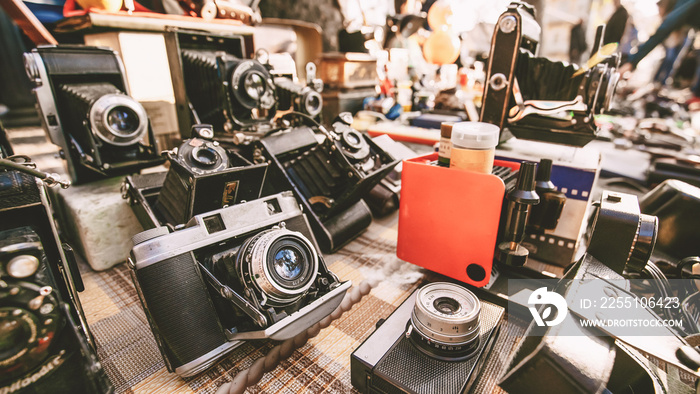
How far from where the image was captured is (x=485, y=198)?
109 cm

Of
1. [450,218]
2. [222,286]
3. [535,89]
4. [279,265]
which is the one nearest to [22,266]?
[222,286]

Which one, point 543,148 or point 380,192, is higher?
point 543,148

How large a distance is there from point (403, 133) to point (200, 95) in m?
1.39

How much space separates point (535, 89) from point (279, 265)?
1.60 m

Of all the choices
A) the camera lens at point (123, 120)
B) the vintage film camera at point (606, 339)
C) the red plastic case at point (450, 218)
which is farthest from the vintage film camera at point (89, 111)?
the vintage film camera at point (606, 339)

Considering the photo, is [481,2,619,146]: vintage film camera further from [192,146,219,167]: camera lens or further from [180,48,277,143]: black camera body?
[192,146,219,167]: camera lens

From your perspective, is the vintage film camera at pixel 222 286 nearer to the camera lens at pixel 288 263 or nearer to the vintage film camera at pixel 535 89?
the camera lens at pixel 288 263

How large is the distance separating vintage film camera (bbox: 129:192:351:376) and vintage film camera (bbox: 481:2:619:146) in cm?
128

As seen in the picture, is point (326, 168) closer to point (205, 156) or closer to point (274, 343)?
point (205, 156)

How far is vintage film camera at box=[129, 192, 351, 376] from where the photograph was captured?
0.83 metres

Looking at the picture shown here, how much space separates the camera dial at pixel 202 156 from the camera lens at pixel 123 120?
1.47 feet

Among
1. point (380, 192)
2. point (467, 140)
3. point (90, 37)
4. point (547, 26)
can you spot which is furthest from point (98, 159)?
point (547, 26)

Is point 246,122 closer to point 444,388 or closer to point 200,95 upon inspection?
point 200,95

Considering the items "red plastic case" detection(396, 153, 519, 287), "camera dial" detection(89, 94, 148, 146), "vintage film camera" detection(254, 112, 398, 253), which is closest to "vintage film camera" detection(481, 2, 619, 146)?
"red plastic case" detection(396, 153, 519, 287)
